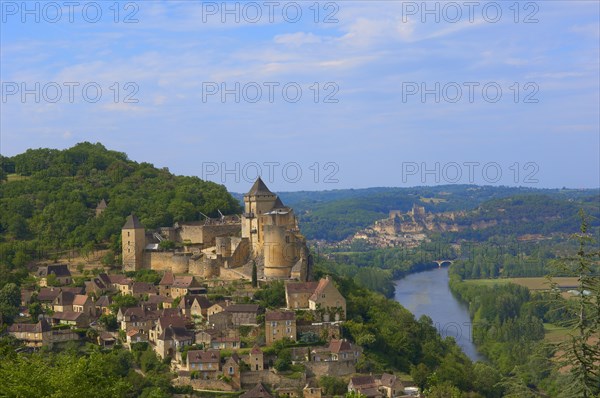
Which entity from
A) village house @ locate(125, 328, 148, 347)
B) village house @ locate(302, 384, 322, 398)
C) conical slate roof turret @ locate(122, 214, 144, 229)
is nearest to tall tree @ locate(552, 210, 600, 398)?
village house @ locate(302, 384, 322, 398)

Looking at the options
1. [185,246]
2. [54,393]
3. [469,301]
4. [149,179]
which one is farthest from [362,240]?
[54,393]

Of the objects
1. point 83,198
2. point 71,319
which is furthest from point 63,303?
point 83,198

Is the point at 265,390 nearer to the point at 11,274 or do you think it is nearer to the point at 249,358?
the point at 249,358

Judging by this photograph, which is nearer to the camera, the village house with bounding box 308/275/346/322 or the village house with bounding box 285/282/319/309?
the village house with bounding box 308/275/346/322

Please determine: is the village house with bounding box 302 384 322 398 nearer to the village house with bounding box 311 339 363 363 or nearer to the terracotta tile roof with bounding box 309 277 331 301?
the village house with bounding box 311 339 363 363

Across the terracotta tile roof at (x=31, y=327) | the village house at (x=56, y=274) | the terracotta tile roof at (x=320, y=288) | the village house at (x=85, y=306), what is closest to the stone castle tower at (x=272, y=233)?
the terracotta tile roof at (x=320, y=288)

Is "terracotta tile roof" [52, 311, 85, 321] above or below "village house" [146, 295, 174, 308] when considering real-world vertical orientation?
below

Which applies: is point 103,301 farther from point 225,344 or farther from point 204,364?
point 204,364
